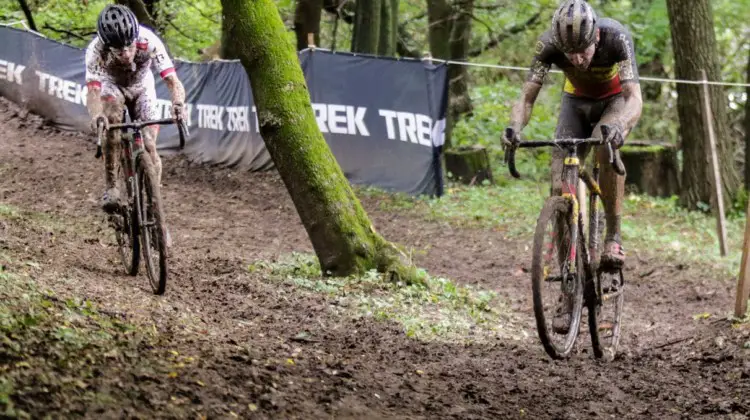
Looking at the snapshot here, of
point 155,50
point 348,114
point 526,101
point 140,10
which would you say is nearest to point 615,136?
point 526,101

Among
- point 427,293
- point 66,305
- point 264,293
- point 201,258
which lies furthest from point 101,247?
point 66,305

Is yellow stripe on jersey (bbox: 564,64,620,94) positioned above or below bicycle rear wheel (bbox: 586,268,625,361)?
above

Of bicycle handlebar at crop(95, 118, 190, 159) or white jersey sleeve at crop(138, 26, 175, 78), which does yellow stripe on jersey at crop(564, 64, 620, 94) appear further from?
white jersey sleeve at crop(138, 26, 175, 78)

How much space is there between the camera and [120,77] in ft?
26.2

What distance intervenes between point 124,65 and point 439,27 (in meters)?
13.4

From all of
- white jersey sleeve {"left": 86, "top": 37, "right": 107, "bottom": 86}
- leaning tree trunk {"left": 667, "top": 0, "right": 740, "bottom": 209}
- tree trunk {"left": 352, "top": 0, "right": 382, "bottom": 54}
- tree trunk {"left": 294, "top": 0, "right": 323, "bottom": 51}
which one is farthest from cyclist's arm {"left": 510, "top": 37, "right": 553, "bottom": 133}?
tree trunk {"left": 294, "top": 0, "right": 323, "bottom": 51}

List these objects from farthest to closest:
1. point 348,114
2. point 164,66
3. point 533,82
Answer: point 348,114
point 164,66
point 533,82

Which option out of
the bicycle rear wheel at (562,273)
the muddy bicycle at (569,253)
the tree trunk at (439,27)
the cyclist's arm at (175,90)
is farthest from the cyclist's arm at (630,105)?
the tree trunk at (439,27)

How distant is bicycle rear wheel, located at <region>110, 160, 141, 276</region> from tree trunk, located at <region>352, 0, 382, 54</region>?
10.4m

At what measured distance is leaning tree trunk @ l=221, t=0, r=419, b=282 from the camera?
26.2 feet

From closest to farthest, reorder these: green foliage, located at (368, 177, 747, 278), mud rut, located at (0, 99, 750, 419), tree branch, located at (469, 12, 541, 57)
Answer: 1. mud rut, located at (0, 99, 750, 419)
2. green foliage, located at (368, 177, 747, 278)
3. tree branch, located at (469, 12, 541, 57)

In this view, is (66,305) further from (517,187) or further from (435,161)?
(517,187)

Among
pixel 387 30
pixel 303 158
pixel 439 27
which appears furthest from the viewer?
pixel 439 27

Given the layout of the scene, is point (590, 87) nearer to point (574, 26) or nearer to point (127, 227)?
point (574, 26)
